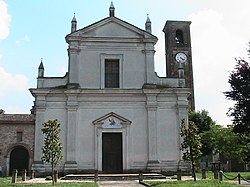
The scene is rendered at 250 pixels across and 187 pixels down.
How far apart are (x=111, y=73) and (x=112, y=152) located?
6.03 meters

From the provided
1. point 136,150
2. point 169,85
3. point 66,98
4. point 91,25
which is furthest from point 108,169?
point 91,25

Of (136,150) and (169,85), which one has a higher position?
(169,85)

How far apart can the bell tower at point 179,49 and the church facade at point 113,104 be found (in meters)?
20.9

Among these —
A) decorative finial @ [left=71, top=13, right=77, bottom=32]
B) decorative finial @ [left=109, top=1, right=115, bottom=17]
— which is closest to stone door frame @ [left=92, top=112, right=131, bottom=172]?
decorative finial @ [left=71, top=13, right=77, bottom=32]

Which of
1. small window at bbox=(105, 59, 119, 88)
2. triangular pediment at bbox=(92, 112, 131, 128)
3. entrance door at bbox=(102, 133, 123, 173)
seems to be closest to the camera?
entrance door at bbox=(102, 133, 123, 173)

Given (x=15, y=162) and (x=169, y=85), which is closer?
(x=169, y=85)

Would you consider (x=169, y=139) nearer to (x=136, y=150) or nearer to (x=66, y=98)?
(x=136, y=150)

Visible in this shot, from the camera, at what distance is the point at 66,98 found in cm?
2577

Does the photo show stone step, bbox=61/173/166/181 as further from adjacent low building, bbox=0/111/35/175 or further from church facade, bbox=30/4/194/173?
adjacent low building, bbox=0/111/35/175

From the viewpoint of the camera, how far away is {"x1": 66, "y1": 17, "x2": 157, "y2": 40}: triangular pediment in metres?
27.1

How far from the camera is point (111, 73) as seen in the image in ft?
88.8

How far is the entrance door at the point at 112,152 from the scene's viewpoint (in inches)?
1000

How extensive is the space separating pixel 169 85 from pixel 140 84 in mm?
2266

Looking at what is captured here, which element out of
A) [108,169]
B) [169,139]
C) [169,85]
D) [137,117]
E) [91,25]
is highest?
[91,25]
